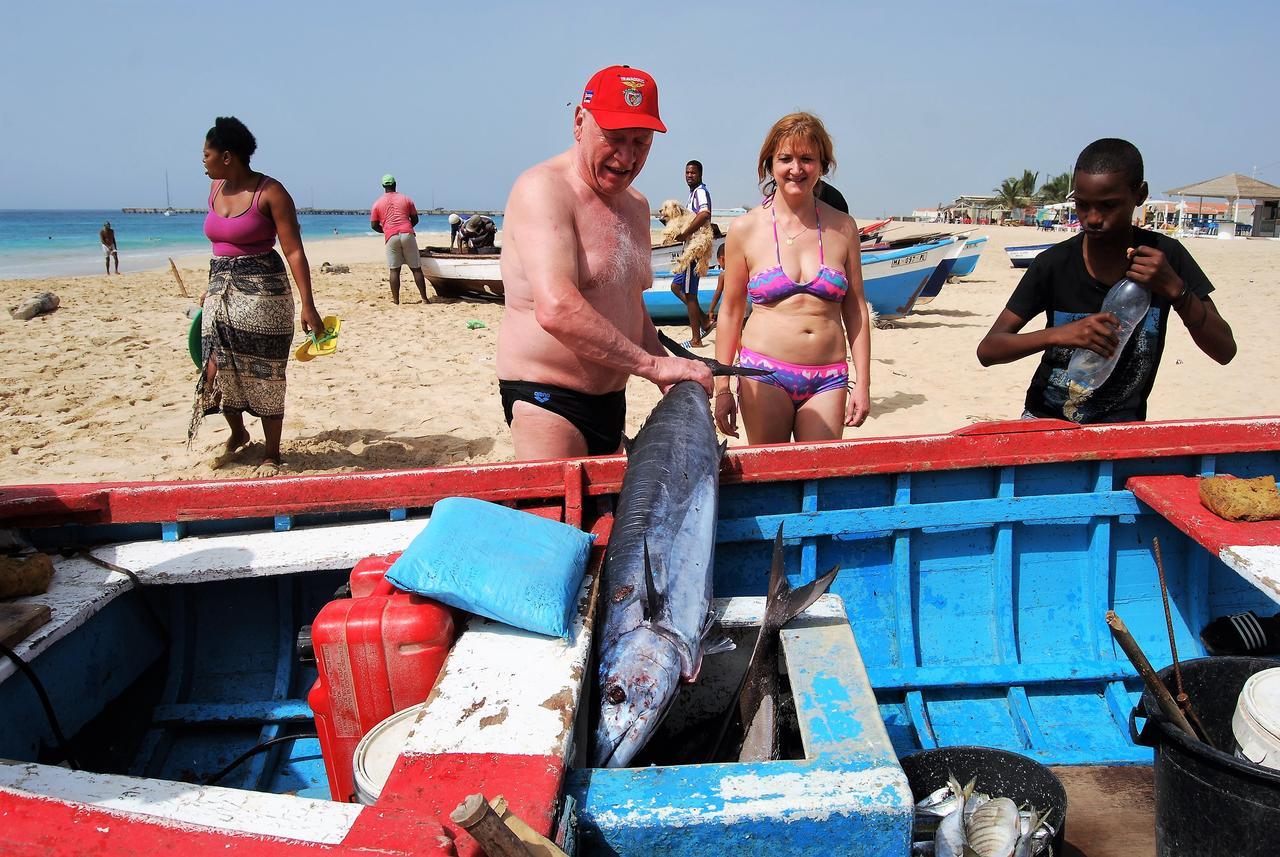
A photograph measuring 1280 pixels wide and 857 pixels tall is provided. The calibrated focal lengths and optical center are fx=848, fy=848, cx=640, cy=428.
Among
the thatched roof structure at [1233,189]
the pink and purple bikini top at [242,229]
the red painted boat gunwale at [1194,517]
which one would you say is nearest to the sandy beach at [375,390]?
the pink and purple bikini top at [242,229]

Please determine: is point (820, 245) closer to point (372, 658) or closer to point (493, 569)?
point (493, 569)

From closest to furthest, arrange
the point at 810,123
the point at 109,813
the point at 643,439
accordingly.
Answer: the point at 109,813 → the point at 643,439 → the point at 810,123

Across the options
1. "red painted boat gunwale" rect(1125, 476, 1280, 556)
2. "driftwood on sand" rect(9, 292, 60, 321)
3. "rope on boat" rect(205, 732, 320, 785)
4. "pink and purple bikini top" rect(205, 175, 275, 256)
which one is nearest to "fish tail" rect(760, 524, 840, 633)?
"red painted boat gunwale" rect(1125, 476, 1280, 556)

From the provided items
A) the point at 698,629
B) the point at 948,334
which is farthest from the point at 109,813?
the point at 948,334

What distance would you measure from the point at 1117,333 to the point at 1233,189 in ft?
162

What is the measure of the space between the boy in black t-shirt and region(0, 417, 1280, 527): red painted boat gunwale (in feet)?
0.86

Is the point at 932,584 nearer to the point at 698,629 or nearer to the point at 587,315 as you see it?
the point at 698,629

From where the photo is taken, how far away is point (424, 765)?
1.60 meters

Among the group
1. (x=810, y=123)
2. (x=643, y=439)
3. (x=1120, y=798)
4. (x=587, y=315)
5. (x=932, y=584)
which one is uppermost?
(x=810, y=123)

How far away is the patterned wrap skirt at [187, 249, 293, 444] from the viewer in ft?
17.4

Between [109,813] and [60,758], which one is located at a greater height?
[109,813]

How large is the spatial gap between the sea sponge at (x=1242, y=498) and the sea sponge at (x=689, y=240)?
27.0 ft

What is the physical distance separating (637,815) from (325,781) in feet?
5.18

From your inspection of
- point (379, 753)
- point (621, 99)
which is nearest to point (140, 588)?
point (379, 753)
